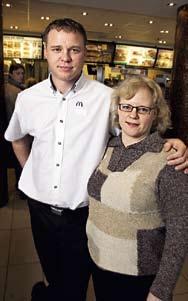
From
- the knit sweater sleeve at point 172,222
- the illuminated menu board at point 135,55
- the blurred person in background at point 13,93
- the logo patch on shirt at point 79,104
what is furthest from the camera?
the illuminated menu board at point 135,55

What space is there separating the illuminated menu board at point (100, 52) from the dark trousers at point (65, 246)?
7.00 metres

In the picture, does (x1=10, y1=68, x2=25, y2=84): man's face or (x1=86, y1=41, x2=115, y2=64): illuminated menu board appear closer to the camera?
(x1=10, y1=68, x2=25, y2=84): man's face

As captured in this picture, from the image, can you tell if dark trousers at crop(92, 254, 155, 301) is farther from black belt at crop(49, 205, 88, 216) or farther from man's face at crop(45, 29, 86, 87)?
man's face at crop(45, 29, 86, 87)

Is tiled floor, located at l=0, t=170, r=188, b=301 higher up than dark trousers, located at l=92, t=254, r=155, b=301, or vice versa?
dark trousers, located at l=92, t=254, r=155, b=301

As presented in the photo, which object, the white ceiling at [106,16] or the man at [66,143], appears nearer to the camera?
the man at [66,143]

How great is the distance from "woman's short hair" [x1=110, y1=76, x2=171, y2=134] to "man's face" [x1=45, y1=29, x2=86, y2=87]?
0.21 metres

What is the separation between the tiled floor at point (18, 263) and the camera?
6.84 feet

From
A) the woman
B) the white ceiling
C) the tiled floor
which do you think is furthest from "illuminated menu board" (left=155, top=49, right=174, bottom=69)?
the woman

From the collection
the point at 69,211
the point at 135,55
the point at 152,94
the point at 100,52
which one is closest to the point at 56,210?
the point at 69,211

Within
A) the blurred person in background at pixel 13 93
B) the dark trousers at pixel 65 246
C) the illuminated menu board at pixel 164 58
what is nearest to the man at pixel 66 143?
the dark trousers at pixel 65 246

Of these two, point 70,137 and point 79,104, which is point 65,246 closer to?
point 70,137

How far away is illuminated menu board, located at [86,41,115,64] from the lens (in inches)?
313

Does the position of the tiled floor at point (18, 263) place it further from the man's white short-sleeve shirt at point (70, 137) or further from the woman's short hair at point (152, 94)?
the woman's short hair at point (152, 94)

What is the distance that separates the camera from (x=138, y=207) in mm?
1085
